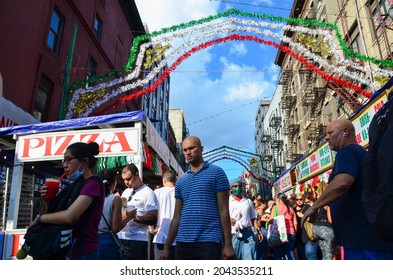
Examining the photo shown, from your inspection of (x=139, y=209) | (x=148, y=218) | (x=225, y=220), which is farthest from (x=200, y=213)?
(x=139, y=209)

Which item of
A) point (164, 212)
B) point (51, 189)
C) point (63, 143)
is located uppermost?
point (63, 143)

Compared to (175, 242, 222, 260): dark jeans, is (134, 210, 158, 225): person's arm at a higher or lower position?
higher

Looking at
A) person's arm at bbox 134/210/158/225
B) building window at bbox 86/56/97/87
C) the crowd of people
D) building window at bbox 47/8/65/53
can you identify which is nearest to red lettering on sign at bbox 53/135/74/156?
the crowd of people

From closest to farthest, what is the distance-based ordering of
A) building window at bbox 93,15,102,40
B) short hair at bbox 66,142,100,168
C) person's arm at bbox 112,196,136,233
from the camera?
short hair at bbox 66,142,100,168
person's arm at bbox 112,196,136,233
building window at bbox 93,15,102,40

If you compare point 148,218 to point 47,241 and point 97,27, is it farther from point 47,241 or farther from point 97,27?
point 97,27

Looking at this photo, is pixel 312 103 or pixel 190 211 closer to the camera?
pixel 190 211

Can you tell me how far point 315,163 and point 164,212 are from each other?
40.4ft

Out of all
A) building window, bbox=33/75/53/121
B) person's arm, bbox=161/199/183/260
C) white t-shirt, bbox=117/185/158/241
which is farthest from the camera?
building window, bbox=33/75/53/121

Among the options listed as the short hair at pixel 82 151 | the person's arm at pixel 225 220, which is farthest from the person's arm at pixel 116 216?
the person's arm at pixel 225 220

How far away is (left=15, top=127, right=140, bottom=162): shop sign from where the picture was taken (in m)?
6.69

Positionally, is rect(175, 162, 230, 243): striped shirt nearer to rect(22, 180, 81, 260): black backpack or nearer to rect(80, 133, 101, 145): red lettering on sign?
rect(22, 180, 81, 260): black backpack

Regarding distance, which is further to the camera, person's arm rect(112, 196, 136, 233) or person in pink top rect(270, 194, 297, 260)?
person in pink top rect(270, 194, 297, 260)

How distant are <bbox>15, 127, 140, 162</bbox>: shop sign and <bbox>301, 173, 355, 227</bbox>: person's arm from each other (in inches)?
186

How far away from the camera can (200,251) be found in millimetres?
3090
